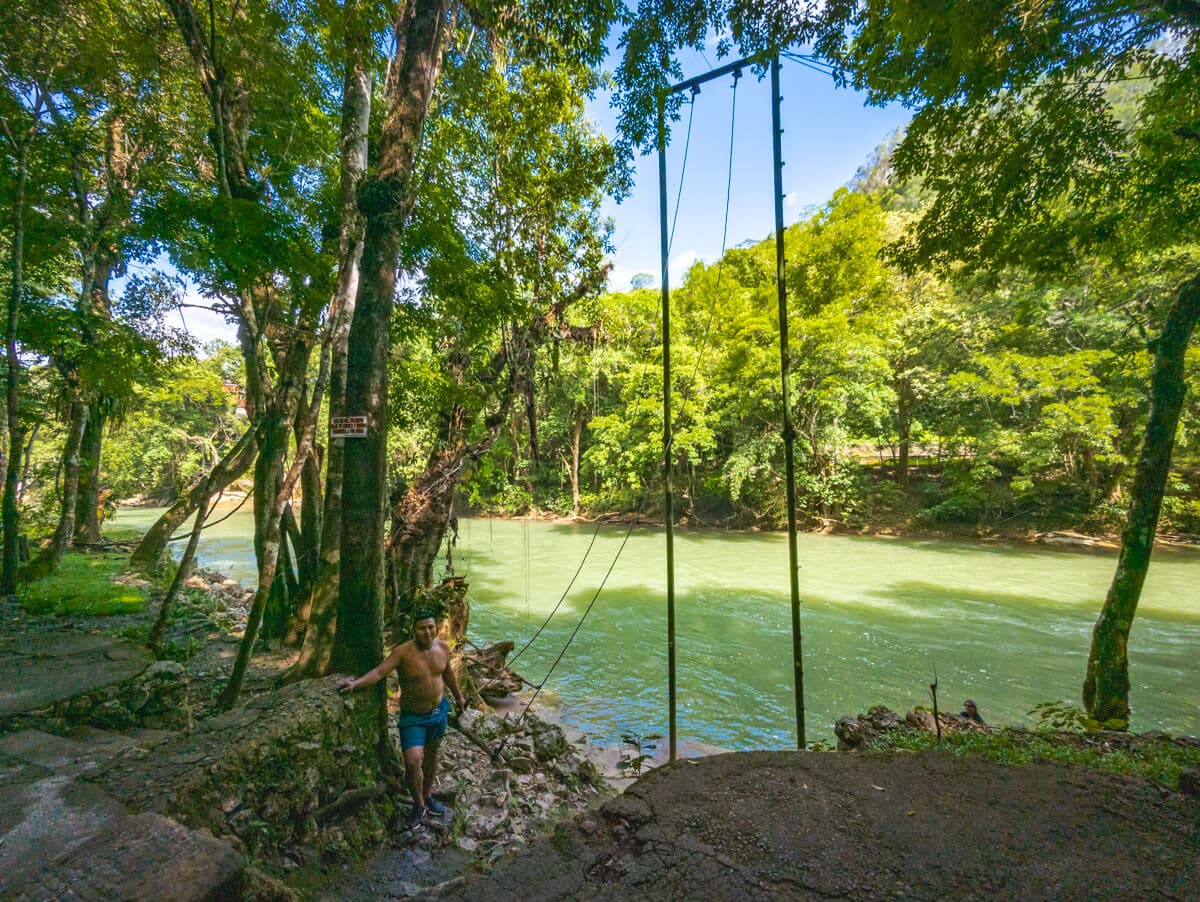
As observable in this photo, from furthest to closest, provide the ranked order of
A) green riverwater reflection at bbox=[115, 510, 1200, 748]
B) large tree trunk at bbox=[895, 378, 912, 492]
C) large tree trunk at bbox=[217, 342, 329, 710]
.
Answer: large tree trunk at bbox=[895, 378, 912, 492], green riverwater reflection at bbox=[115, 510, 1200, 748], large tree trunk at bbox=[217, 342, 329, 710]

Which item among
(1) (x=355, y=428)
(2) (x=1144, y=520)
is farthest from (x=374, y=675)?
(2) (x=1144, y=520)

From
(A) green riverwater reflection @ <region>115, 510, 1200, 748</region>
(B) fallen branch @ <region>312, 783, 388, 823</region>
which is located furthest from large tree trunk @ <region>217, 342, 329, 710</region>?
(A) green riverwater reflection @ <region>115, 510, 1200, 748</region>

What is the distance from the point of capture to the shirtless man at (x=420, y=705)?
3088mm

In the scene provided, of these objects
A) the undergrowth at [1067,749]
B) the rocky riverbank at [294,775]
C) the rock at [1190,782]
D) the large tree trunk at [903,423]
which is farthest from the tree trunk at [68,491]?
the large tree trunk at [903,423]

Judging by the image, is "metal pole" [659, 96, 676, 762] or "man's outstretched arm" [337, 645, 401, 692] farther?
"metal pole" [659, 96, 676, 762]

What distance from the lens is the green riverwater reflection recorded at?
620cm

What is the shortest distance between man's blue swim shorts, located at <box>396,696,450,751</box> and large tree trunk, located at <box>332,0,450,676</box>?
0.45m

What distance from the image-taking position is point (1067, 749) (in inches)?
143

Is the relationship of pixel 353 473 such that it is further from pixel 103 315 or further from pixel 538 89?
pixel 103 315

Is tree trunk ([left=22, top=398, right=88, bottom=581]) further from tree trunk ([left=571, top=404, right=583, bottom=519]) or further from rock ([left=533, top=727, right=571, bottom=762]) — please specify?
tree trunk ([left=571, top=404, right=583, bottom=519])

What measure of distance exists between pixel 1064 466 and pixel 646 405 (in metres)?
14.9

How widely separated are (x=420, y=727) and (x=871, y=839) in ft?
9.01

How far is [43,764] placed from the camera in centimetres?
246

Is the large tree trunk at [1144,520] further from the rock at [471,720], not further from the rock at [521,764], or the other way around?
the rock at [471,720]
